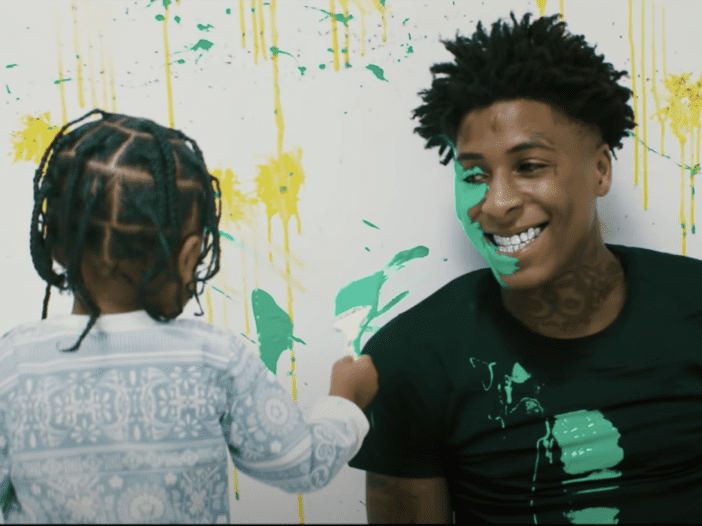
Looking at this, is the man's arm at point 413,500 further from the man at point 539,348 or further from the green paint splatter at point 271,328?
the green paint splatter at point 271,328

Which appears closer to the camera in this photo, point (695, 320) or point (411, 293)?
point (695, 320)

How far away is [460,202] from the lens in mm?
1048

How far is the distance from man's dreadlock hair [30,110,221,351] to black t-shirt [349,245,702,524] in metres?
0.41

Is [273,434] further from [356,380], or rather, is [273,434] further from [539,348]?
[539,348]

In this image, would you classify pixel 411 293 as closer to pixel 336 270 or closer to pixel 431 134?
pixel 336 270

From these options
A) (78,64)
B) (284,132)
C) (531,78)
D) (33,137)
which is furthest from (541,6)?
(33,137)

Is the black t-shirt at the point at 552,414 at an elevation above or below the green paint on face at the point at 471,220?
below

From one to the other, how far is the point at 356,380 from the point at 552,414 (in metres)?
0.31

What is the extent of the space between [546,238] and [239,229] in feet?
1.66

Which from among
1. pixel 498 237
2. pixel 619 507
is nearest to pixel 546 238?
pixel 498 237

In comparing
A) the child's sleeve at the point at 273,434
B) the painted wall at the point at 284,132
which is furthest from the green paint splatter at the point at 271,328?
the child's sleeve at the point at 273,434

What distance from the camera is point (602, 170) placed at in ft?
3.42

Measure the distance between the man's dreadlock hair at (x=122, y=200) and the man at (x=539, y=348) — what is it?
41 cm

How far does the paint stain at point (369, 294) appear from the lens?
115 cm
